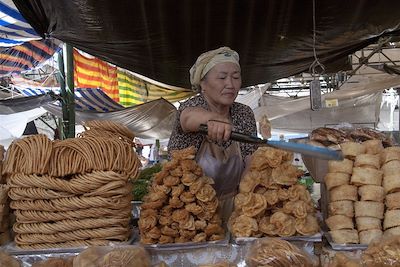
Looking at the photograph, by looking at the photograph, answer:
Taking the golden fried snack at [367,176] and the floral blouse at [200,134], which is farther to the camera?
the floral blouse at [200,134]

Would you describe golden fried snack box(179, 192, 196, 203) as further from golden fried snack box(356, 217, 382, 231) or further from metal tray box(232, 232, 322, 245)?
golden fried snack box(356, 217, 382, 231)

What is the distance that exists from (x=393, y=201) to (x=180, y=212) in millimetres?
825

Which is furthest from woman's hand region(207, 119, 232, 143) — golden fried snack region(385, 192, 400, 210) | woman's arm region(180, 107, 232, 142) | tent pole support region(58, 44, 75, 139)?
tent pole support region(58, 44, 75, 139)

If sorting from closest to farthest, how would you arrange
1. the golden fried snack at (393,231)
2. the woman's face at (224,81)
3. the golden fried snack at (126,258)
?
the golden fried snack at (126,258) → the golden fried snack at (393,231) → the woman's face at (224,81)

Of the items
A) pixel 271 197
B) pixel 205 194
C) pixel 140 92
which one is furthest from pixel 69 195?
pixel 140 92

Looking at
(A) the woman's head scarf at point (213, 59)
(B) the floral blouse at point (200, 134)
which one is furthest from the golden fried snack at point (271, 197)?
(A) the woman's head scarf at point (213, 59)

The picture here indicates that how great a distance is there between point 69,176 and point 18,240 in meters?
0.33

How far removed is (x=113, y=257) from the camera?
1454mm

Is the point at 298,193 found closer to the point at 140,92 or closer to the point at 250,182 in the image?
the point at 250,182

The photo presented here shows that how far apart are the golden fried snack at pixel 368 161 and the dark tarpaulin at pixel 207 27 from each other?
243cm

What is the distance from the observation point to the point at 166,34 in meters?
4.54

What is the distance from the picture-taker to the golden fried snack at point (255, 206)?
167 centimetres

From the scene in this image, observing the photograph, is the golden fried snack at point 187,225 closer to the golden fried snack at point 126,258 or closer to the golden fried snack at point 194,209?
the golden fried snack at point 194,209

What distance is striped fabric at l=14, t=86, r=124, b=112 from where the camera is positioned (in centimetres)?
955
